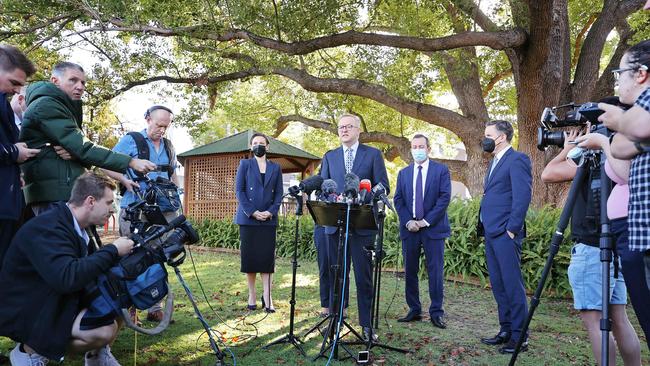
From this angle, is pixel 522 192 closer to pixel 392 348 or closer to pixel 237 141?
pixel 392 348

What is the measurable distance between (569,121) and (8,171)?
407cm

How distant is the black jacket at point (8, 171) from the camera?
378 cm

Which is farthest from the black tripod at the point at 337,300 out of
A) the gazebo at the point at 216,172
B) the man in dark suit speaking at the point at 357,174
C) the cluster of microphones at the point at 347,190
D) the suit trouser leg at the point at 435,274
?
the gazebo at the point at 216,172

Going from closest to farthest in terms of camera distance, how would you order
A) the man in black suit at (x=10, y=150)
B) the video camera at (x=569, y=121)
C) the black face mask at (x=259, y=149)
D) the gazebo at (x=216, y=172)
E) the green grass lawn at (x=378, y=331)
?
the video camera at (x=569, y=121) < the man in black suit at (x=10, y=150) < the green grass lawn at (x=378, y=331) < the black face mask at (x=259, y=149) < the gazebo at (x=216, y=172)

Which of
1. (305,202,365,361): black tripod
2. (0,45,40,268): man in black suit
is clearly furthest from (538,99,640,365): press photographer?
(0,45,40,268): man in black suit

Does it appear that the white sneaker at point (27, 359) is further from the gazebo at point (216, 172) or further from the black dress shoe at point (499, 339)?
the gazebo at point (216, 172)

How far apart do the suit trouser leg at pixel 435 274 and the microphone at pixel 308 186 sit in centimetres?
241

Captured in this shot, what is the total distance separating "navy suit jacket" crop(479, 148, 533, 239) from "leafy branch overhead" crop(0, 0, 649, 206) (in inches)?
226

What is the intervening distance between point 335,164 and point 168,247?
2561 mm

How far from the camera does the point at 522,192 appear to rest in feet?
17.6

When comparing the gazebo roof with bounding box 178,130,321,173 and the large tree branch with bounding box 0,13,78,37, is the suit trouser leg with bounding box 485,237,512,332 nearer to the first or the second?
the large tree branch with bounding box 0,13,78,37

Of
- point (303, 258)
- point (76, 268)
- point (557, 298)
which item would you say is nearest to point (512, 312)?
point (557, 298)

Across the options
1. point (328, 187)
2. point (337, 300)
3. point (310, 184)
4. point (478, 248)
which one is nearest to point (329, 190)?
point (328, 187)

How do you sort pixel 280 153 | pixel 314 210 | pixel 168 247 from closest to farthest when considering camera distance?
pixel 168 247 → pixel 314 210 → pixel 280 153
